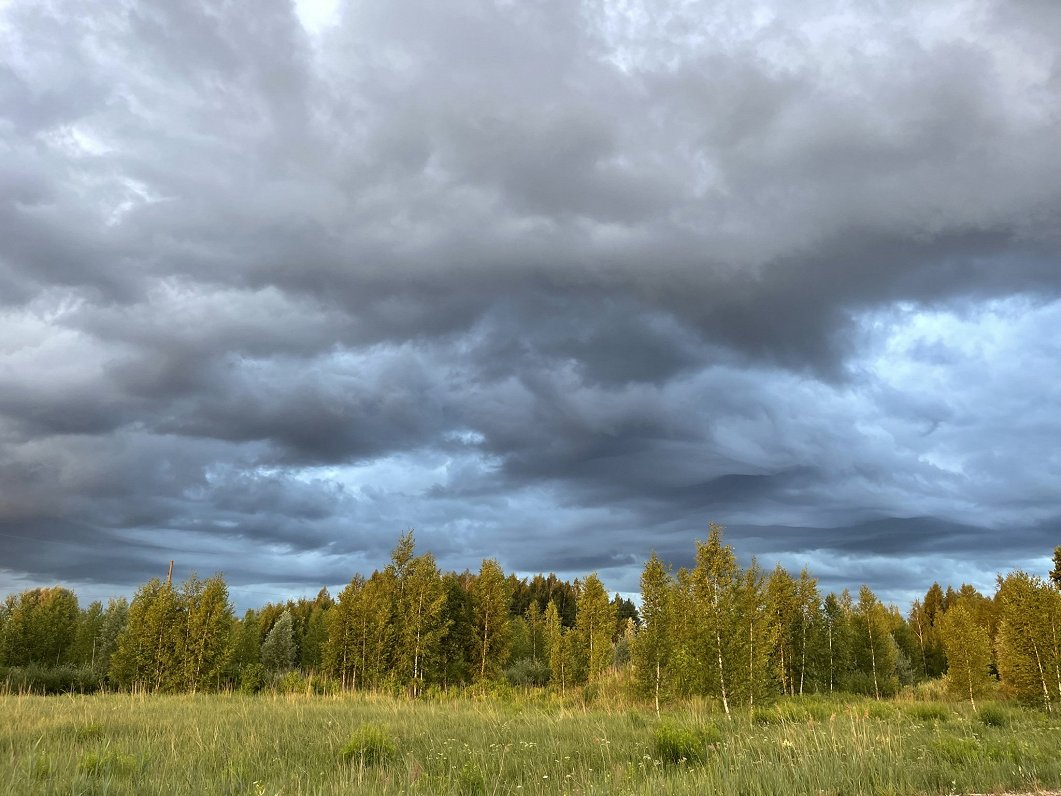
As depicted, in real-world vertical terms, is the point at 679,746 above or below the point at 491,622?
above

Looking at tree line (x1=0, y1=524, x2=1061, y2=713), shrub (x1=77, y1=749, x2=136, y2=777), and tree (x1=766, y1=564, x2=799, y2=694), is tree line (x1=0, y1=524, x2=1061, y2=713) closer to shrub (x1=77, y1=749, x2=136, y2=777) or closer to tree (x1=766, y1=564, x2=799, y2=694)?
tree (x1=766, y1=564, x2=799, y2=694)

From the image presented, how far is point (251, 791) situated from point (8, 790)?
8.53 feet

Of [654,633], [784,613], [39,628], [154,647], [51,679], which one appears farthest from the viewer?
[39,628]

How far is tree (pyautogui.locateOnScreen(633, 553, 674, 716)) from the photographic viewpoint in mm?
33406

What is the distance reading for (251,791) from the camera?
27.2ft

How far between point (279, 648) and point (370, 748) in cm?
6742

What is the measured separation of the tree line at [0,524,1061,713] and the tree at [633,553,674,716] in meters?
→ 0.10

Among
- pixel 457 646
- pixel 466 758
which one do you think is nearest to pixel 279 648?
pixel 457 646

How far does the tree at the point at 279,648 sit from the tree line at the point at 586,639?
0.49 ft

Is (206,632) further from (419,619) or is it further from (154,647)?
(419,619)

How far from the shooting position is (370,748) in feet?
37.7

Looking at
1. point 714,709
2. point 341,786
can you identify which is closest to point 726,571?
point 714,709

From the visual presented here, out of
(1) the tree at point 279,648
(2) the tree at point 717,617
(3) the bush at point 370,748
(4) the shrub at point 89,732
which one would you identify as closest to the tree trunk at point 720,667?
(2) the tree at point 717,617

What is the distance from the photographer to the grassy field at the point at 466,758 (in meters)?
8.35
